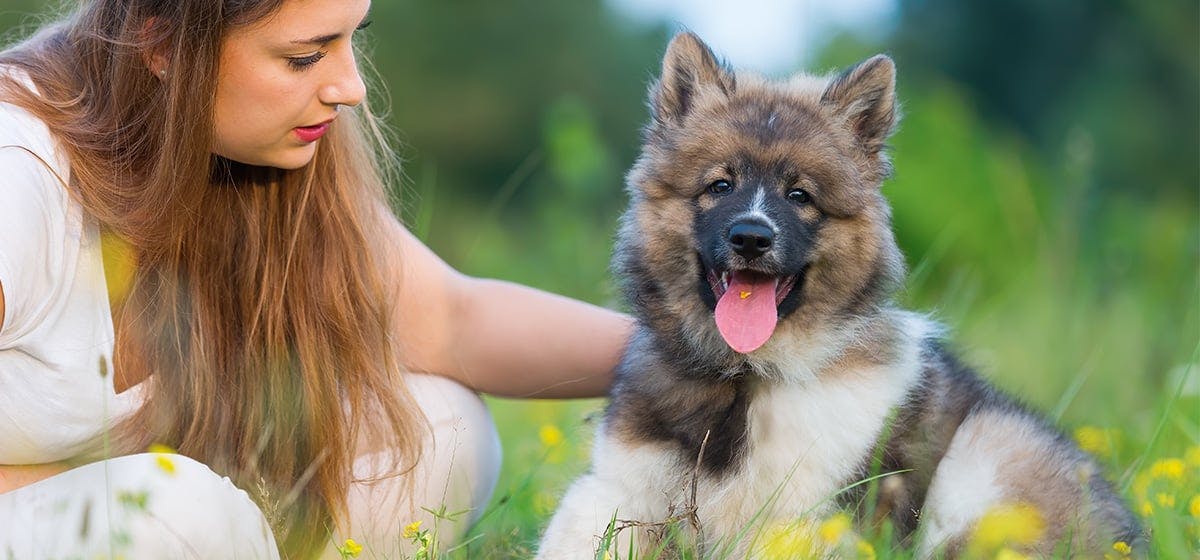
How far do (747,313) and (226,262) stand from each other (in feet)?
4.98

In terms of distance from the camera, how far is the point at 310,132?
3334mm

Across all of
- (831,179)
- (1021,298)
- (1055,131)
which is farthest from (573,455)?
(1055,131)

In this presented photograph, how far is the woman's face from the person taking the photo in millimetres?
3121

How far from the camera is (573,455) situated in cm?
471

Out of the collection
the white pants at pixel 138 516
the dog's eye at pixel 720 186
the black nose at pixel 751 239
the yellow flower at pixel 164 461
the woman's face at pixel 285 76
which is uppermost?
the woman's face at pixel 285 76

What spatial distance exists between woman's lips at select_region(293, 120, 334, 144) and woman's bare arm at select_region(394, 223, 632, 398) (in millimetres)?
622

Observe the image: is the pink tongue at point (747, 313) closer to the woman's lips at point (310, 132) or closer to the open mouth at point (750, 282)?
the open mouth at point (750, 282)

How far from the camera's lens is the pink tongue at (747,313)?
3.14 meters

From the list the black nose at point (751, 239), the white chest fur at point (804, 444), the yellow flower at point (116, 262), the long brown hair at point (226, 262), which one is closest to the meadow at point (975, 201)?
the white chest fur at point (804, 444)

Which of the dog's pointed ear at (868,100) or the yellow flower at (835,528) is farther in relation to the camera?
the dog's pointed ear at (868,100)

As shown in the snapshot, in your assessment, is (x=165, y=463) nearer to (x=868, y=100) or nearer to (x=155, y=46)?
(x=155, y=46)

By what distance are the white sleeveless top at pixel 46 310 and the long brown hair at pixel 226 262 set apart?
0.09m

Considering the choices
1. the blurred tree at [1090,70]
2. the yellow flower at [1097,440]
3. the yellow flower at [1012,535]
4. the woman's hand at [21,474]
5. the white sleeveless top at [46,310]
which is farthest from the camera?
the blurred tree at [1090,70]

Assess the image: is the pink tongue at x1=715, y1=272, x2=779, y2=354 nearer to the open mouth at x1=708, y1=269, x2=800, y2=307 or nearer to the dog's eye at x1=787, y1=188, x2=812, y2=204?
the open mouth at x1=708, y1=269, x2=800, y2=307
